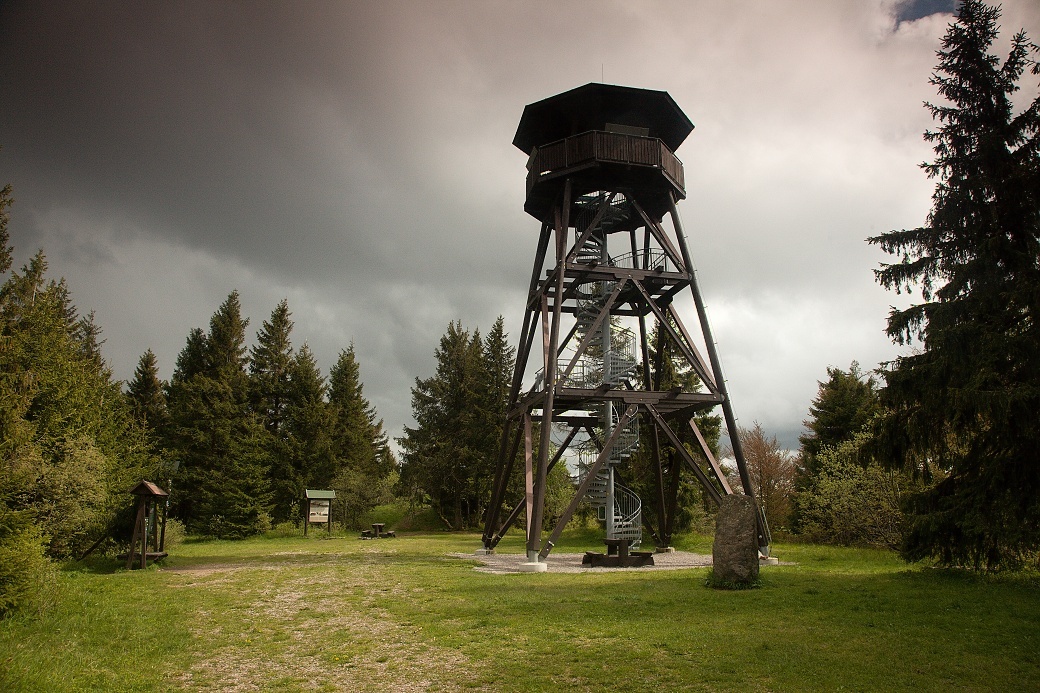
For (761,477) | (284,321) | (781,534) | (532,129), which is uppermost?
(532,129)

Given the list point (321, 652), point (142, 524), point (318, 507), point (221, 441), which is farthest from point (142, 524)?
point (221, 441)

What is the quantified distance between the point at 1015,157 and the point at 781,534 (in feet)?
67.6

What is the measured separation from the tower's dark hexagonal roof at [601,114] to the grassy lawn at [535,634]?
558 inches

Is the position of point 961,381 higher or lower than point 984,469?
higher

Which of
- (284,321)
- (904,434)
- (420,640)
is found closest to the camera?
(420,640)

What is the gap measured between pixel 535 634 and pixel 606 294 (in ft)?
44.4


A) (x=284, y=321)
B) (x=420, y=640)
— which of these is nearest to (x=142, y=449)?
(x=284, y=321)

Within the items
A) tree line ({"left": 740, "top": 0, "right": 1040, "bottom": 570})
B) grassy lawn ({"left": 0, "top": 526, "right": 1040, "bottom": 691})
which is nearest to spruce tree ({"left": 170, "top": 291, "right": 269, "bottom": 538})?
grassy lawn ({"left": 0, "top": 526, "right": 1040, "bottom": 691})

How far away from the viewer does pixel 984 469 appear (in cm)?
1091

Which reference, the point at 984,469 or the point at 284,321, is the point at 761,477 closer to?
the point at 984,469

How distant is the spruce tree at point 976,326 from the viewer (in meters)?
10.3

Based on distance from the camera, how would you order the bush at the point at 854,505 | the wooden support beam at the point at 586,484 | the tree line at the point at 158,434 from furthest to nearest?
the bush at the point at 854,505
the wooden support beam at the point at 586,484
the tree line at the point at 158,434

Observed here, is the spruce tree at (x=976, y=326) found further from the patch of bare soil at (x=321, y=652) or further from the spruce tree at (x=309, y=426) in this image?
the spruce tree at (x=309, y=426)

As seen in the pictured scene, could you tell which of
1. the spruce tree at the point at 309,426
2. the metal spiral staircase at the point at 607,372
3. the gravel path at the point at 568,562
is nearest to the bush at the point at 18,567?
the gravel path at the point at 568,562
